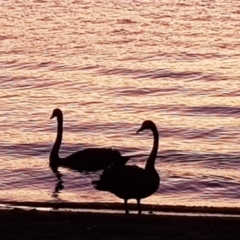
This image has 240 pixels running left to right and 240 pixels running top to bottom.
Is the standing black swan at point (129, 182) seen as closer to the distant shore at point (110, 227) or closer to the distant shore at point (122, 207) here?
the distant shore at point (122, 207)

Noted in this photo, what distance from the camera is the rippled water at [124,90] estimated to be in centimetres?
1667

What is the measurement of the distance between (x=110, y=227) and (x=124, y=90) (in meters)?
13.1

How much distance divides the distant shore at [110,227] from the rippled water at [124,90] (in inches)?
129

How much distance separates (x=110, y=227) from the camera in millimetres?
11188

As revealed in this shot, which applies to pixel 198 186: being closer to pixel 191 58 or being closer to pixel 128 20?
pixel 191 58

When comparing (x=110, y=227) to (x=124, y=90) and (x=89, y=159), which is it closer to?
(x=89, y=159)

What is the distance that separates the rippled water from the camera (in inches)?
656

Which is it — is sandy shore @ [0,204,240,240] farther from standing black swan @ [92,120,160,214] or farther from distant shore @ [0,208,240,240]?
standing black swan @ [92,120,160,214]

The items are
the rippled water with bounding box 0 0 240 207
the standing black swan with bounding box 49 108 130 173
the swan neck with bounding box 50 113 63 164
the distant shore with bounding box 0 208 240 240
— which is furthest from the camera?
the swan neck with bounding box 50 113 63 164

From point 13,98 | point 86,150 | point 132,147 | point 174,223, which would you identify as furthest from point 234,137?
point 174,223

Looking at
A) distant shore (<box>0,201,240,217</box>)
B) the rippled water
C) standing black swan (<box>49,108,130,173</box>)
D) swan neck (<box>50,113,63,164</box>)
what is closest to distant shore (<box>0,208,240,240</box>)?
distant shore (<box>0,201,240,217</box>)

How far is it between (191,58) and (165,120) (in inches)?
285

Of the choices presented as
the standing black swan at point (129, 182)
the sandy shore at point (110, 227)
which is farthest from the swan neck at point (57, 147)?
the sandy shore at point (110, 227)

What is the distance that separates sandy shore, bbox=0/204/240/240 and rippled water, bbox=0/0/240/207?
10.6 feet
